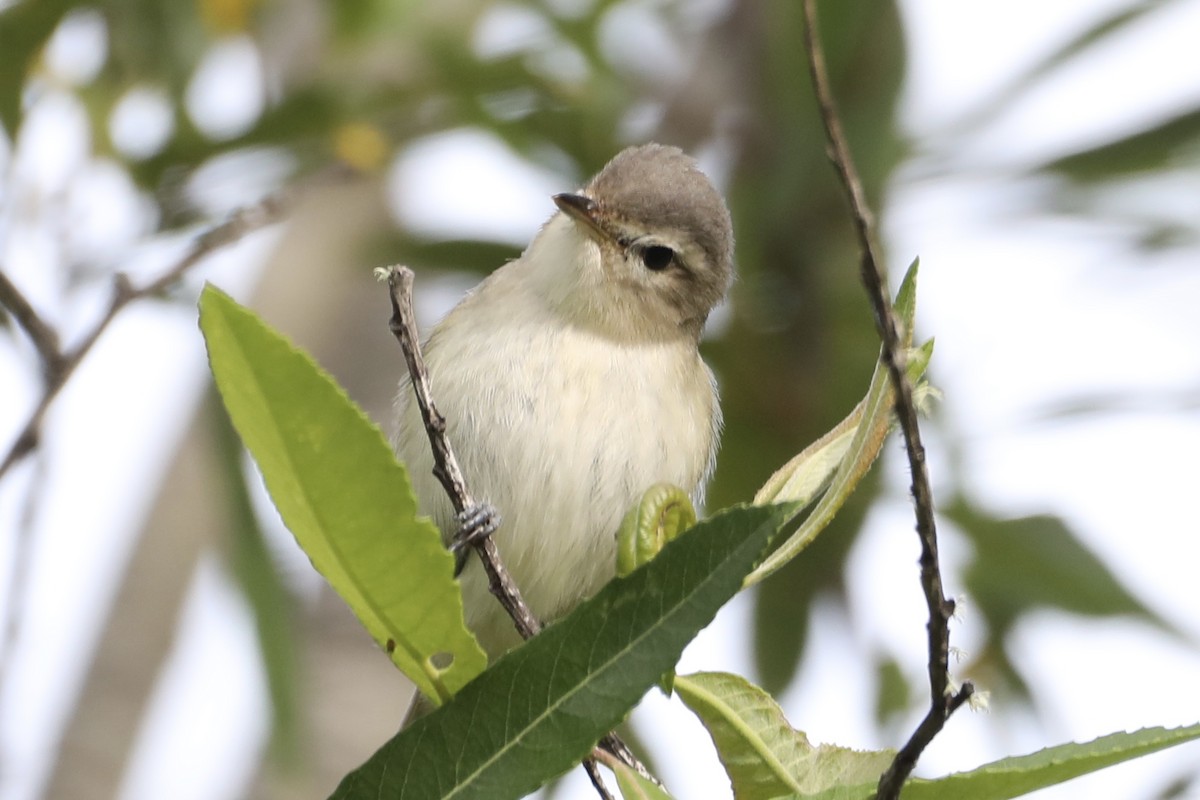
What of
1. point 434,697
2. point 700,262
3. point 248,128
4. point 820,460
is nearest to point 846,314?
point 700,262

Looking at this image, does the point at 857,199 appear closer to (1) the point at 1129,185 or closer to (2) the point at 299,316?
(1) the point at 1129,185

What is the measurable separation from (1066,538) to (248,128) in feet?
8.69

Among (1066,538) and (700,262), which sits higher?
(700,262)

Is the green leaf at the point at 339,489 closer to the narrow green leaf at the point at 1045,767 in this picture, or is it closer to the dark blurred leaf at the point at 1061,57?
the narrow green leaf at the point at 1045,767

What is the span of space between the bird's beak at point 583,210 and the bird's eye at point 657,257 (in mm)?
98

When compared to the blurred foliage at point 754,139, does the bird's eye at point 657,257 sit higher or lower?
lower

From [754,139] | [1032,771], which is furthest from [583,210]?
[754,139]

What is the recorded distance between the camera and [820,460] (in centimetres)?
183

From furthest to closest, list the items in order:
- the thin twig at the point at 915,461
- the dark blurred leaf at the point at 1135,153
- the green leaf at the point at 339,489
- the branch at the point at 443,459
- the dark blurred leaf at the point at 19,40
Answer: the dark blurred leaf at the point at 1135,153, the dark blurred leaf at the point at 19,40, the branch at the point at 443,459, the green leaf at the point at 339,489, the thin twig at the point at 915,461

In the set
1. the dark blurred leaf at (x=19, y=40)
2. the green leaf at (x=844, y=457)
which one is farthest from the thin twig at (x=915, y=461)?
the dark blurred leaf at (x=19, y=40)

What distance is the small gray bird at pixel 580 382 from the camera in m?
A: 2.76

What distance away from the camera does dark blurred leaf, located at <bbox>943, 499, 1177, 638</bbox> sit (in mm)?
4207

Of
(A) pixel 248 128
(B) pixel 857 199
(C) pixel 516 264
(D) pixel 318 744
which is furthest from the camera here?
(D) pixel 318 744

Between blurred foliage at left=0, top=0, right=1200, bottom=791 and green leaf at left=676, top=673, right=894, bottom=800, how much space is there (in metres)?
2.56
